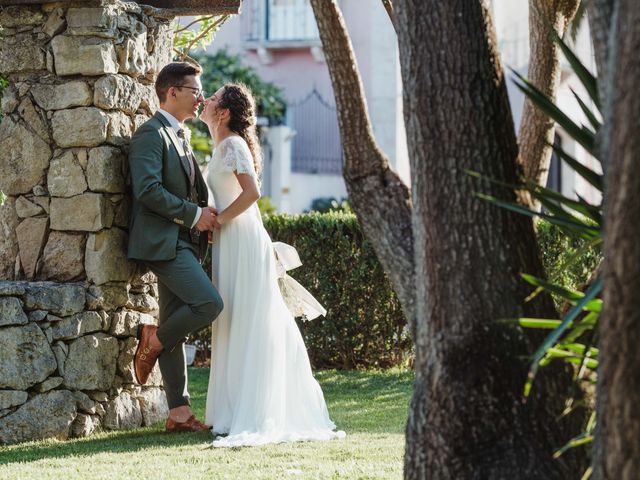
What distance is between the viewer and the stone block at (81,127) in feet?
22.7

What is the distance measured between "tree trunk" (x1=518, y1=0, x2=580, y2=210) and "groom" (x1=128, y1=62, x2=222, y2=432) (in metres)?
1.98

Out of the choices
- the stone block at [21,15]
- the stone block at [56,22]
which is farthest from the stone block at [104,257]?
the stone block at [21,15]

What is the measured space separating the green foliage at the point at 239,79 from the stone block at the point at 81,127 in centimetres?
1472

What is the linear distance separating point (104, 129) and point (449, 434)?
12.1 feet

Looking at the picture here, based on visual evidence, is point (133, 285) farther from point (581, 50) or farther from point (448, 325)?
point (581, 50)

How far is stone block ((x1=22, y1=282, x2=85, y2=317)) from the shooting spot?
6.71m

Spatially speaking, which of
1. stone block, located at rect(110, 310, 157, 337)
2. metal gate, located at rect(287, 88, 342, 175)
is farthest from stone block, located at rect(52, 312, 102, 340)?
metal gate, located at rect(287, 88, 342, 175)

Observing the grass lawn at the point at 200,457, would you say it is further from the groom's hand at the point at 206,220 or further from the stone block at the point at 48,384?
the groom's hand at the point at 206,220

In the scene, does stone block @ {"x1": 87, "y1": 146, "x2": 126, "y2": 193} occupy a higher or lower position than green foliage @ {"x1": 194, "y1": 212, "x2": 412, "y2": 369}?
higher

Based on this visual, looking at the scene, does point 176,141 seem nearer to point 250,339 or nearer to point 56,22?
point 56,22

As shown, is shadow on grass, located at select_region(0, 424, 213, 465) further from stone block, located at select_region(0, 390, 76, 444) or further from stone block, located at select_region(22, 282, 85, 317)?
stone block, located at select_region(22, 282, 85, 317)

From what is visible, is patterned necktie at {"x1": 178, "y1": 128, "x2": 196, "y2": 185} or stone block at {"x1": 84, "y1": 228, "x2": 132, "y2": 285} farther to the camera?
patterned necktie at {"x1": 178, "y1": 128, "x2": 196, "y2": 185}

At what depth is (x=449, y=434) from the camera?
3920mm

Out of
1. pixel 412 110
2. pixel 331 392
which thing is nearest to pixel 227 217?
pixel 331 392
